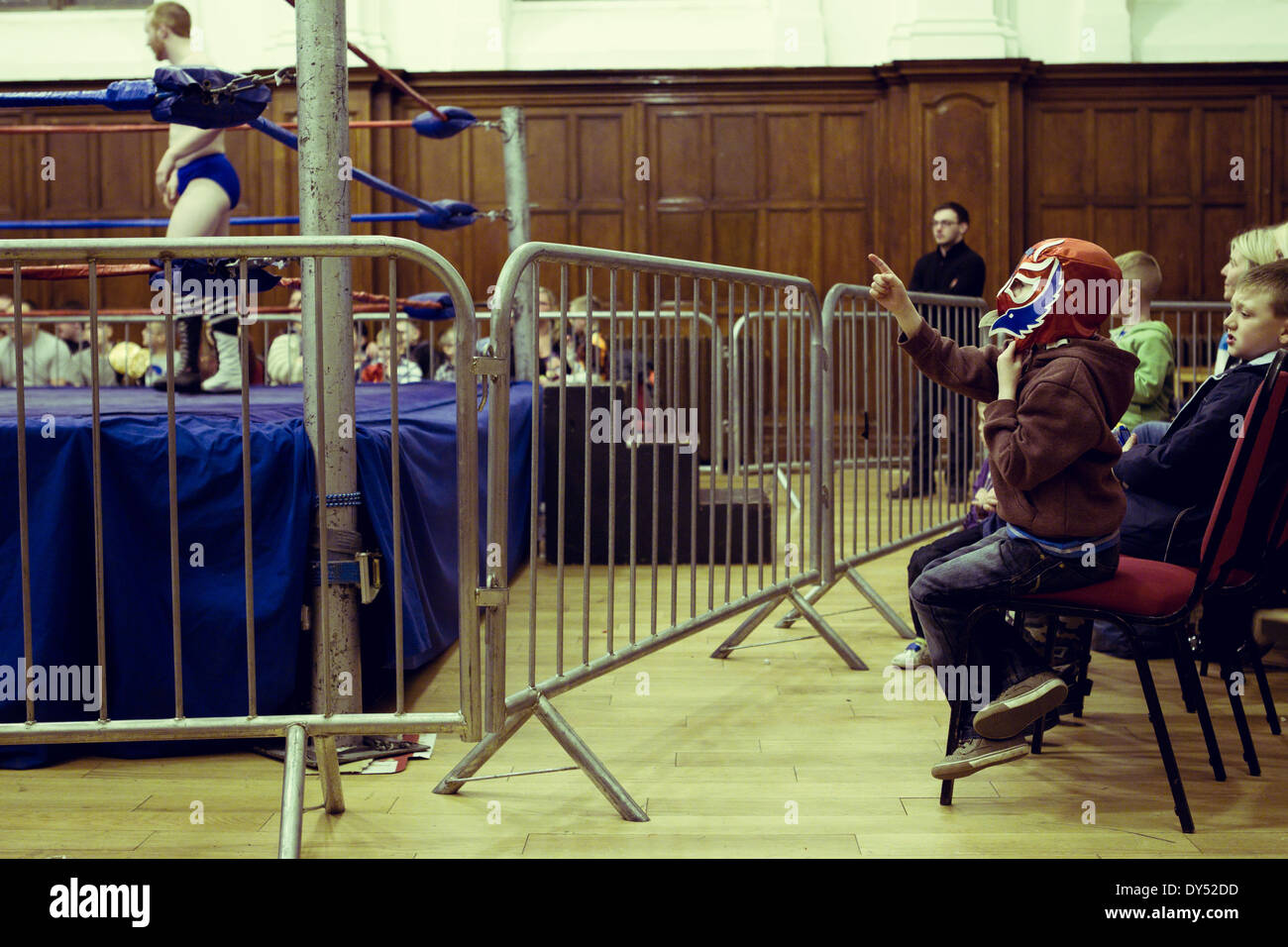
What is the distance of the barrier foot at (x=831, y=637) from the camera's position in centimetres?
332

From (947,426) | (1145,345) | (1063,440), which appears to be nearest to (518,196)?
(947,426)

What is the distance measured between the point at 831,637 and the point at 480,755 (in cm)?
137

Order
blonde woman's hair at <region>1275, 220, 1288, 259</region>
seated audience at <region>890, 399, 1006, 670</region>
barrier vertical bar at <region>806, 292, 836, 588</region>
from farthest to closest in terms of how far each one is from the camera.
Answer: barrier vertical bar at <region>806, 292, 836, 588</region> < blonde woman's hair at <region>1275, 220, 1288, 259</region> < seated audience at <region>890, 399, 1006, 670</region>

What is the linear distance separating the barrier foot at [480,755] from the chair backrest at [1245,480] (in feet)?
4.22

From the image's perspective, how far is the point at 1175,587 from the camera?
2.27 meters

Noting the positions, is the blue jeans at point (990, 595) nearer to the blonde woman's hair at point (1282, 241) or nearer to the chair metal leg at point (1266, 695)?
the chair metal leg at point (1266, 695)

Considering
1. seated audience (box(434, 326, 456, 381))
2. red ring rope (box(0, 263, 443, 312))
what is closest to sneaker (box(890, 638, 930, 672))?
red ring rope (box(0, 263, 443, 312))

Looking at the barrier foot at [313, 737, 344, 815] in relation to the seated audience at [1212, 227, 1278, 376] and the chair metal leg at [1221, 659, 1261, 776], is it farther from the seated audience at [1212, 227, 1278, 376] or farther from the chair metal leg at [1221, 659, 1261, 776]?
the seated audience at [1212, 227, 1278, 376]

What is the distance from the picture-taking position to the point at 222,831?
213 cm

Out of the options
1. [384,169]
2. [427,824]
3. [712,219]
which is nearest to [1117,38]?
[712,219]

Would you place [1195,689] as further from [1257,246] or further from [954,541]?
[1257,246]

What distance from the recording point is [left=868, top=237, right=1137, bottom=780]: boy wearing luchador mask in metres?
2.14

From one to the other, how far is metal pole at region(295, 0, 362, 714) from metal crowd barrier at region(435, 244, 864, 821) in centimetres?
34

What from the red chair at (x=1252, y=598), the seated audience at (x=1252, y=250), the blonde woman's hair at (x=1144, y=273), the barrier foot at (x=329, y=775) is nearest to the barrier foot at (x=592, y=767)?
the barrier foot at (x=329, y=775)
